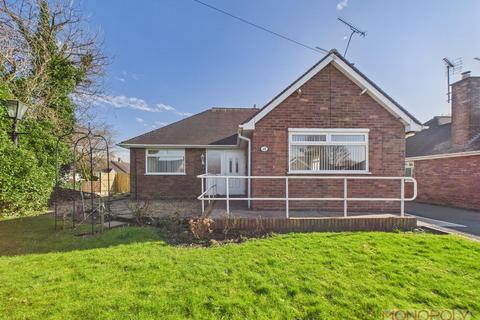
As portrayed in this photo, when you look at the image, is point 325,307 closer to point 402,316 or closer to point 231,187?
point 402,316

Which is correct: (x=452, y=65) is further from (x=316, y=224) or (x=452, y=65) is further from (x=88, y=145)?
(x=88, y=145)

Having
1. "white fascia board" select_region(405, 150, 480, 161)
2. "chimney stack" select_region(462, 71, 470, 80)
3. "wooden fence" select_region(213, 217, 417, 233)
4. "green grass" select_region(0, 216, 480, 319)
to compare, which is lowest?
"green grass" select_region(0, 216, 480, 319)

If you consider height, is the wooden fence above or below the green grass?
above

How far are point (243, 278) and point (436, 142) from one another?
16.6 meters

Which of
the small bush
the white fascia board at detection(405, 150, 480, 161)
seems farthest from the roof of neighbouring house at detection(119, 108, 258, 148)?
the white fascia board at detection(405, 150, 480, 161)

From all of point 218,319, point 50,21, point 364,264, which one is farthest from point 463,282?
point 50,21

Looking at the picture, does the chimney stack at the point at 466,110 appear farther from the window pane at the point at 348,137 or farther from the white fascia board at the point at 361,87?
the window pane at the point at 348,137

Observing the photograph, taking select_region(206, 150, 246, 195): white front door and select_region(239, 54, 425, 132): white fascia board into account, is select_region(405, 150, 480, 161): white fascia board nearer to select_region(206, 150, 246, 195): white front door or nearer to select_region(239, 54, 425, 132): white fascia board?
select_region(239, 54, 425, 132): white fascia board

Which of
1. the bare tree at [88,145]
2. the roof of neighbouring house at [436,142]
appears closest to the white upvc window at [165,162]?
the bare tree at [88,145]

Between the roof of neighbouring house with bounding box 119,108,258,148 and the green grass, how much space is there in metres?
8.13

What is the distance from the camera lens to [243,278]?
3688 mm

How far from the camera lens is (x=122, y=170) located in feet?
139

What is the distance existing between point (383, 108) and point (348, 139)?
1621mm

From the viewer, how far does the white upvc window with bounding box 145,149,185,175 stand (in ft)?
43.3
